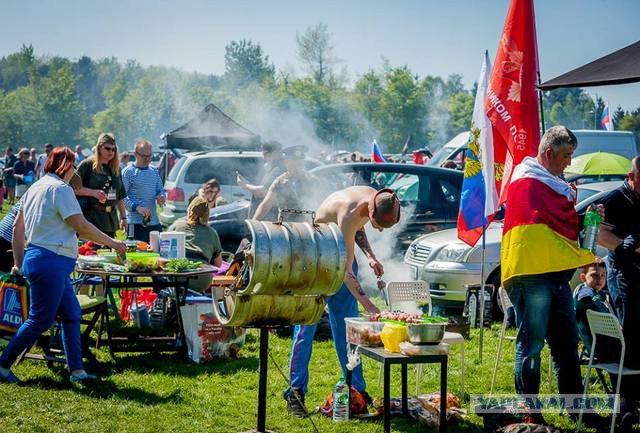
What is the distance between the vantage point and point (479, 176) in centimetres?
781

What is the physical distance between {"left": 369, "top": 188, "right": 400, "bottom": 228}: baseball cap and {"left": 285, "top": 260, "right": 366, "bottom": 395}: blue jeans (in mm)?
718

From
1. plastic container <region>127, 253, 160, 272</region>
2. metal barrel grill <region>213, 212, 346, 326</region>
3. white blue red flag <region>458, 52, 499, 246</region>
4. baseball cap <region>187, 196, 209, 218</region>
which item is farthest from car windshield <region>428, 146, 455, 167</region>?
metal barrel grill <region>213, 212, 346, 326</region>

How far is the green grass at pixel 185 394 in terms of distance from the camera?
5773mm

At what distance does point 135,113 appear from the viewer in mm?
86625

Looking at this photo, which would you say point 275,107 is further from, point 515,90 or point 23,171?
point 515,90

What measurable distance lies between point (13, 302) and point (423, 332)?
→ 150 inches

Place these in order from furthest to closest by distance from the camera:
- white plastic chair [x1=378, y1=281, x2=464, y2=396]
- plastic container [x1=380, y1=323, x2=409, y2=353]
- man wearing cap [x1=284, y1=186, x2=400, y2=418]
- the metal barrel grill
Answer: white plastic chair [x1=378, y1=281, x2=464, y2=396]
man wearing cap [x1=284, y1=186, x2=400, y2=418]
plastic container [x1=380, y1=323, x2=409, y2=353]
the metal barrel grill

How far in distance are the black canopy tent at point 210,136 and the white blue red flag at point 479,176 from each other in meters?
17.6

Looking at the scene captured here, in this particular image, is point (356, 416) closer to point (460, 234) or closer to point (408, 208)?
point (460, 234)

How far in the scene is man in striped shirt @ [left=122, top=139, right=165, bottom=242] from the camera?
10062mm

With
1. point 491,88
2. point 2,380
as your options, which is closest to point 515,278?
point 491,88

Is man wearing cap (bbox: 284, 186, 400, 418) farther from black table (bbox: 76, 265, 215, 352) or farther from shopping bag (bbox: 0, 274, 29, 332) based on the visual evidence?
shopping bag (bbox: 0, 274, 29, 332)

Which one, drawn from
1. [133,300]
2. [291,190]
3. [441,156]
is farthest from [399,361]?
[441,156]

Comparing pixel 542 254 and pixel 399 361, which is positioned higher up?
pixel 542 254
